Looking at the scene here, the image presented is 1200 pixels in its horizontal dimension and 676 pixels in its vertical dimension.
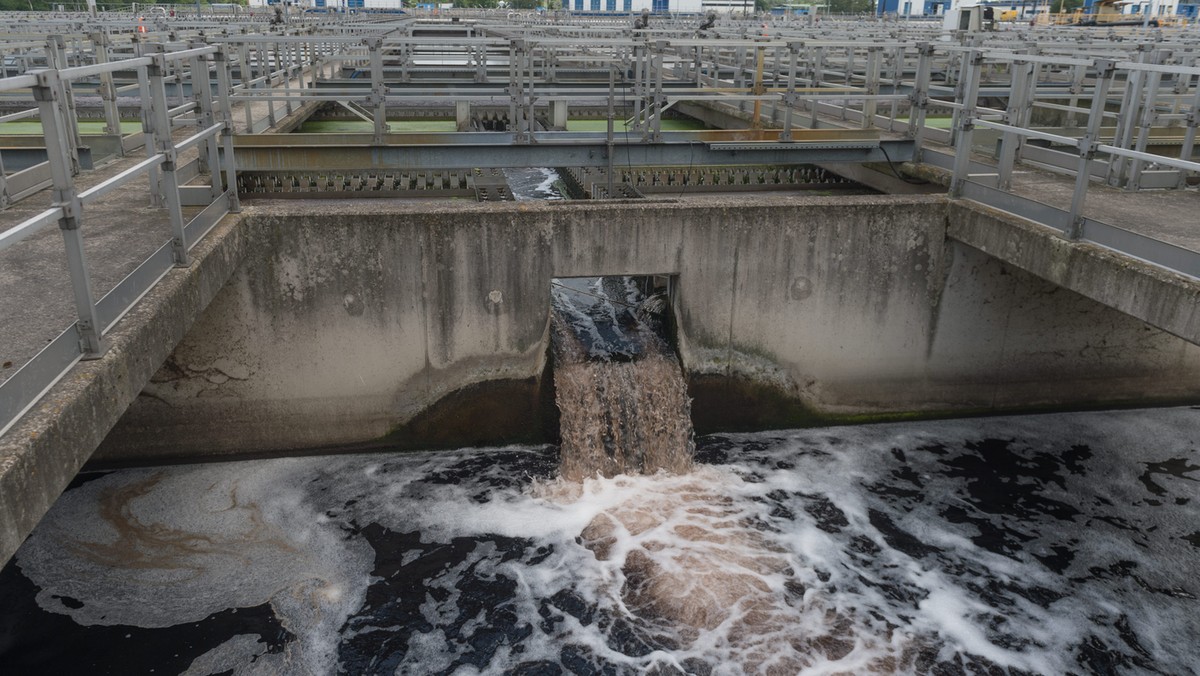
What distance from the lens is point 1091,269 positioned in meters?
6.75

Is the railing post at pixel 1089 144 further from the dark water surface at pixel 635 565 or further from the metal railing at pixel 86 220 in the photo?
the metal railing at pixel 86 220

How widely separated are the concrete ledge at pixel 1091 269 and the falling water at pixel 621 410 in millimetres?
3145

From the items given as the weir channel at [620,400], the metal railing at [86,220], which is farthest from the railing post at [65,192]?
the weir channel at [620,400]

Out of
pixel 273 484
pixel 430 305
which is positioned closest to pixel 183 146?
pixel 430 305

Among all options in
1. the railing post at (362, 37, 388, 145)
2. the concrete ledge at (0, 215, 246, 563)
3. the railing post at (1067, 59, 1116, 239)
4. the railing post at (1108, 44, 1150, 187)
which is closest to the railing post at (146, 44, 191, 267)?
the concrete ledge at (0, 215, 246, 563)

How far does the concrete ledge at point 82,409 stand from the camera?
11.1 feet

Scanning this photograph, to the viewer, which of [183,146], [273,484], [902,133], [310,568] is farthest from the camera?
[902,133]

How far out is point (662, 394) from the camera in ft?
29.0

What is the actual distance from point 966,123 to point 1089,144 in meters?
1.90

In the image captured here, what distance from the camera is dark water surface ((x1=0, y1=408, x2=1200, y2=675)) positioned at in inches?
243

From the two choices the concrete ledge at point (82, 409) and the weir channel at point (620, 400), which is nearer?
the concrete ledge at point (82, 409)

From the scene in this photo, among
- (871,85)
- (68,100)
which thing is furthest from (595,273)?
(68,100)

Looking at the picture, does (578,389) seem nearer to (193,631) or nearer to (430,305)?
(430,305)

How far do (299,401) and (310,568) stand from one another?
6.50 ft
